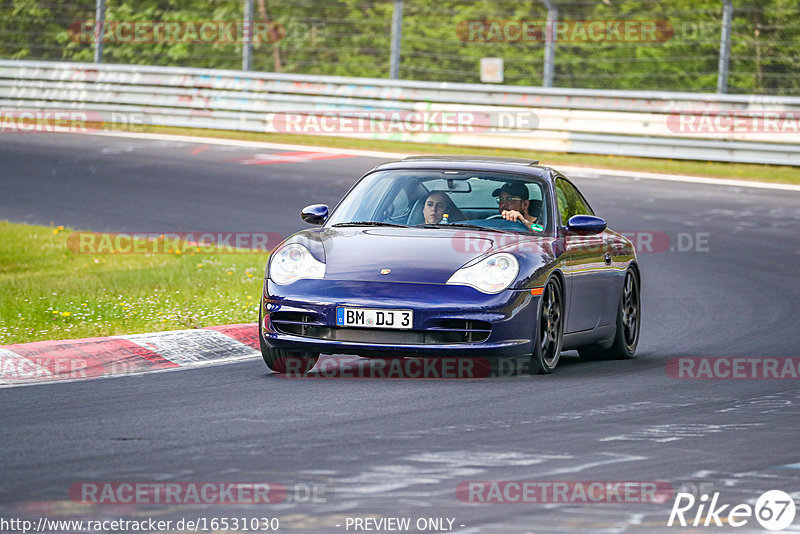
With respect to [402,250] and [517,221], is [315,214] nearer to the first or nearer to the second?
[402,250]

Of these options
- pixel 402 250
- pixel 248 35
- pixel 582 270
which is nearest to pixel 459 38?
pixel 248 35

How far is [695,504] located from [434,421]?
1.86 meters

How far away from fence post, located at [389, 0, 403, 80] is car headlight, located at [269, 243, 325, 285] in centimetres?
1566

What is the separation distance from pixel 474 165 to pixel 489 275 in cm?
150

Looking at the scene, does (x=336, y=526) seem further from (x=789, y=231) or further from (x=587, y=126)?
(x=587, y=126)

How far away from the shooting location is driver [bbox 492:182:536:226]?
918 centimetres

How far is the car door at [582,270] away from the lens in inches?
360

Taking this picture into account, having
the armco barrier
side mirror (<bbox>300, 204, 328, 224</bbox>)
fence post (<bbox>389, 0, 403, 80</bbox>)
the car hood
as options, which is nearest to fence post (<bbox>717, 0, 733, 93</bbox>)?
the armco barrier

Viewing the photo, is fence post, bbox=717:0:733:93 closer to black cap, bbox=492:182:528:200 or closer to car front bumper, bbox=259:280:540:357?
black cap, bbox=492:182:528:200

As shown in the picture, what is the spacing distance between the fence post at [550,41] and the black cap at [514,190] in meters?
13.6

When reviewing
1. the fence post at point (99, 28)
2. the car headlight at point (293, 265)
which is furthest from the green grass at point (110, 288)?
the fence post at point (99, 28)

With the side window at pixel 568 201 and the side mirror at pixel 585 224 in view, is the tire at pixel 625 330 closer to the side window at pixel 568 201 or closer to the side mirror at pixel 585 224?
the side window at pixel 568 201

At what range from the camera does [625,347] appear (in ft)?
Result: 33.5

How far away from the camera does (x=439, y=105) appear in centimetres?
2358
